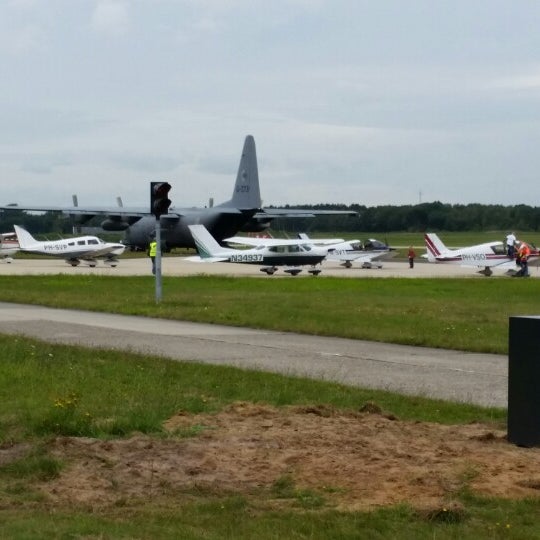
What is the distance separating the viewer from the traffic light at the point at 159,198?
88.7 ft

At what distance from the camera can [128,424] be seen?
9.92 m

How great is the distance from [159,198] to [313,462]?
19228mm

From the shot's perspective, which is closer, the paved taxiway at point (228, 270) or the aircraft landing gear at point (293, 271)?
the paved taxiway at point (228, 270)

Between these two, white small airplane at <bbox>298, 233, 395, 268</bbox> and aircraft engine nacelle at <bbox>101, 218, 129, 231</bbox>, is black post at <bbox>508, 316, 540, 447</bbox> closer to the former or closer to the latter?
white small airplane at <bbox>298, 233, 395, 268</bbox>

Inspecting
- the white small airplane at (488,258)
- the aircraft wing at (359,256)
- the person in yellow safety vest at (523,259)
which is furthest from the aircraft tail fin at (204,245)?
the person in yellow safety vest at (523,259)

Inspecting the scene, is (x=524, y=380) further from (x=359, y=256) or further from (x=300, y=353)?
(x=359, y=256)

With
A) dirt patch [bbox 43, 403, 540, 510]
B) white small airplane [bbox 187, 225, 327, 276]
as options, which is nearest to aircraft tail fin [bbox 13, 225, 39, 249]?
white small airplane [bbox 187, 225, 327, 276]

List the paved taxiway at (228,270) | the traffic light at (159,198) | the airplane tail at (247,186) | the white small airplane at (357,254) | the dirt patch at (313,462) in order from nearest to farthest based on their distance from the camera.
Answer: the dirt patch at (313,462) → the traffic light at (159,198) → the paved taxiway at (228,270) → the white small airplane at (357,254) → the airplane tail at (247,186)

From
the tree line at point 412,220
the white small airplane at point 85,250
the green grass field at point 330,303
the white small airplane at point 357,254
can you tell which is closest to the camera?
the green grass field at point 330,303

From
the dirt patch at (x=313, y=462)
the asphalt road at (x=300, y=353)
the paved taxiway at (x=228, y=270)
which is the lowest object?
the paved taxiway at (x=228, y=270)

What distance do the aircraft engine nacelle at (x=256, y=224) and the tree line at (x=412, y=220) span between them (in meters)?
60.5

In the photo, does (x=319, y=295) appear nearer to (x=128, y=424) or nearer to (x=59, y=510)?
(x=128, y=424)

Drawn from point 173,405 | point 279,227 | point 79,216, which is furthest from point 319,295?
point 279,227

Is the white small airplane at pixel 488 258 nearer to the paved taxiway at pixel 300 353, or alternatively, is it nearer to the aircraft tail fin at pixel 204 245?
the aircraft tail fin at pixel 204 245
